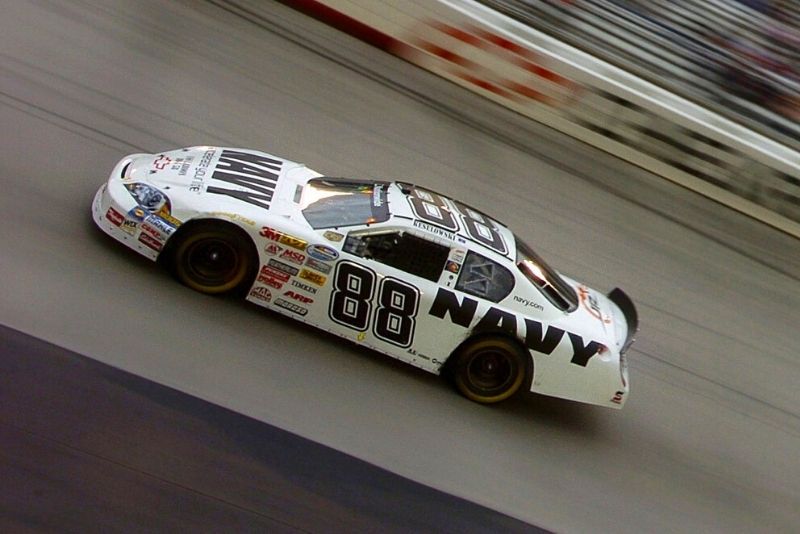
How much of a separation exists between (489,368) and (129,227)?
2869mm

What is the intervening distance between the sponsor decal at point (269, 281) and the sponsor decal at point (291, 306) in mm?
113

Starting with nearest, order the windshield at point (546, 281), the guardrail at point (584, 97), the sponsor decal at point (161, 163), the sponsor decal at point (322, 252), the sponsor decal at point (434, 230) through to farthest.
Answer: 1. the sponsor decal at point (322, 252)
2. the sponsor decal at point (434, 230)
3. the sponsor decal at point (161, 163)
4. the windshield at point (546, 281)
5. the guardrail at point (584, 97)

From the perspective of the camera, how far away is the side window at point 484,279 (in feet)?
23.1

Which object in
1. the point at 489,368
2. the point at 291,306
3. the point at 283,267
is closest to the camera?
the point at 283,267

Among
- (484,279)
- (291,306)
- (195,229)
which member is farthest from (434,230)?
(195,229)

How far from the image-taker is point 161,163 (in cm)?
720

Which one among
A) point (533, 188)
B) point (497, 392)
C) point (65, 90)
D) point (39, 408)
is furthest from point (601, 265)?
point (39, 408)

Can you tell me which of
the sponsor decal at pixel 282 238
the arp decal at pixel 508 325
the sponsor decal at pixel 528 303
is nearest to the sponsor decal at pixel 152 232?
the sponsor decal at pixel 282 238

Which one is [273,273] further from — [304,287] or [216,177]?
[216,177]

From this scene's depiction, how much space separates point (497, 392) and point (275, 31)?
6.31m

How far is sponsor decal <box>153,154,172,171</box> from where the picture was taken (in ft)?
23.4

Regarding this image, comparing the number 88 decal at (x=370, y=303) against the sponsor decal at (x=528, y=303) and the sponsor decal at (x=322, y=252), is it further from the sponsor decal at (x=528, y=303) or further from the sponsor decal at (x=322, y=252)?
the sponsor decal at (x=528, y=303)

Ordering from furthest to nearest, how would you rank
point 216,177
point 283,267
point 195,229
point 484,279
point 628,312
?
point 628,312 → point 484,279 → point 216,177 → point 283,267 → point 195,229

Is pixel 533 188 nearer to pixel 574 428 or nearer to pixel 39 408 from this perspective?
pixel 574 428
